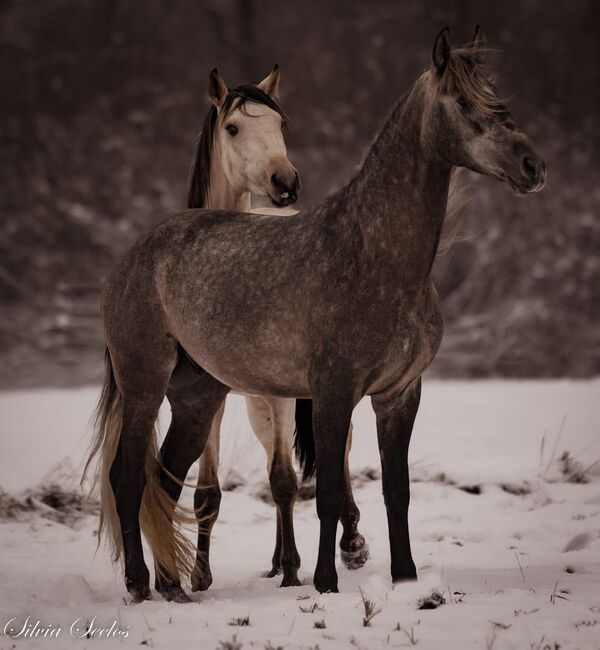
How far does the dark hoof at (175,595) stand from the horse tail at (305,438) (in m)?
1.21

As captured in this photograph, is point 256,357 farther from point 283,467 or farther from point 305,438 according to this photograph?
point 305,438

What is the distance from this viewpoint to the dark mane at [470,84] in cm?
377

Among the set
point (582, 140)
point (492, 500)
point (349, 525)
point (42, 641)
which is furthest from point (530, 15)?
point (42, 641)

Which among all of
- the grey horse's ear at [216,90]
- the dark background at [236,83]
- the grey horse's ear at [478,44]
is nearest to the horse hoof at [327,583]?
the grey horse's ear at [478,44]

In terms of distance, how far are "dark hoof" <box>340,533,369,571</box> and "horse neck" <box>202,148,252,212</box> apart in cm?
182

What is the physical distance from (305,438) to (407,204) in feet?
6.38

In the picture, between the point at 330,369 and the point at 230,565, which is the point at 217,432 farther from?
the point at 330,369

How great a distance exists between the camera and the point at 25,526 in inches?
234

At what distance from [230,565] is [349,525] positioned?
66 centimetres

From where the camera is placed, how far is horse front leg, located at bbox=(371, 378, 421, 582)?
13.9ft

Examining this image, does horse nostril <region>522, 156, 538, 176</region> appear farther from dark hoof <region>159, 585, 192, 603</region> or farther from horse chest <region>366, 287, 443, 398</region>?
dark hoof <region>159, 585, 192, 603</region>

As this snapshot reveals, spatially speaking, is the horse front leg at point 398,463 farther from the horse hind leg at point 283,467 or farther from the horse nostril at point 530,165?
the horse nostril at point 530,165

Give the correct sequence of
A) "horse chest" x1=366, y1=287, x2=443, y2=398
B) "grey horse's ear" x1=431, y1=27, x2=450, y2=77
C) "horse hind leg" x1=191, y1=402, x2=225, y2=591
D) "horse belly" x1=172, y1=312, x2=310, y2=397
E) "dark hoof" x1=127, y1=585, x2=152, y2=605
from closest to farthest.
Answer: "grey horse's ear" x1=431, y1=27, x2=450, y2=77
"horse chest" x1=366, y1=287, x2=443, y2=398
"horse belly" x1=172, y1=312, x2=310, y2=397
"dark hoof" x1=127, y1=585, x2=152, y2=605
"horse hind leg" x1=191, y1=402, x2=225, y2=591

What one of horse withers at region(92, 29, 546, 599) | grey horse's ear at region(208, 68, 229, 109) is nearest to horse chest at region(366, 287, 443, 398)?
horse withers at region(92, 29, 546, 599)
